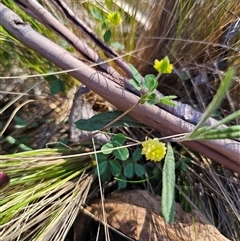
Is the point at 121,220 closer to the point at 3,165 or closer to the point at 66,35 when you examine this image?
the point at 3,165

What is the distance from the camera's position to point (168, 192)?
0.79m

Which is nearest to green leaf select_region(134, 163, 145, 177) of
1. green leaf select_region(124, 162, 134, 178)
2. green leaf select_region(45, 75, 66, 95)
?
green leaf select_region(124, 162, 134, 178)

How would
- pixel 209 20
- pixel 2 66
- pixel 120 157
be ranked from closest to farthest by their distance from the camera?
pixel 120 157 → pixel 209 20 → pixel 2 66

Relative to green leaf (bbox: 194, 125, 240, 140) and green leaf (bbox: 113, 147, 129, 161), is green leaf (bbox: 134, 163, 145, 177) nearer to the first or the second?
green leaf (bbox: 113, 147, 129, 161)

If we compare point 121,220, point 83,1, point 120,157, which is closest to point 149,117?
point 120,157

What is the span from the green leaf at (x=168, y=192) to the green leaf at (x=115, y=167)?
16 centimetres

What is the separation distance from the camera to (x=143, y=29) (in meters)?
1.17

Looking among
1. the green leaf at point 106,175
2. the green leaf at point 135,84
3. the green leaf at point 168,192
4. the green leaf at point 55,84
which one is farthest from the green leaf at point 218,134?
the green leaf at point 55,84

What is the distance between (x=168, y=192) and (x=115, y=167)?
253mm

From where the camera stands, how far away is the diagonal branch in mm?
985

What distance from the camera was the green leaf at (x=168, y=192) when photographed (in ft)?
2.45

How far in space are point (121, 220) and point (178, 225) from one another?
0.12 meters

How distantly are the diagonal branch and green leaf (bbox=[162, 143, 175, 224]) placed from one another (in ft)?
0.39

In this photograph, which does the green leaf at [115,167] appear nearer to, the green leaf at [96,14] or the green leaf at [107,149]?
the green leaf at [107,149]
